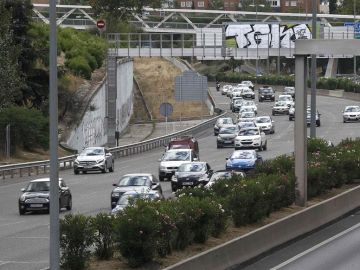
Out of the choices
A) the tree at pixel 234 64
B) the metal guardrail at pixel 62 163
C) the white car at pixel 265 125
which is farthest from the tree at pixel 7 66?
the tree at pixel 234 64

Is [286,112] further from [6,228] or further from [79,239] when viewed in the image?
[79,239]

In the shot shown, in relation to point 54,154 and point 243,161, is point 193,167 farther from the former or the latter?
point 54,154

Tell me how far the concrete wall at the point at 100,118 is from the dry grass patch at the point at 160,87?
317 inches

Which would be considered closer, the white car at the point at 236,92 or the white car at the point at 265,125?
the white car at the point at 265,125

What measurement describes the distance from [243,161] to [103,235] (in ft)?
98.3

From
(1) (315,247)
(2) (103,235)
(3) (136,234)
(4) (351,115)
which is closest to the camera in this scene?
(3) (136,234)

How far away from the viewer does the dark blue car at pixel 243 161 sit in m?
47.4

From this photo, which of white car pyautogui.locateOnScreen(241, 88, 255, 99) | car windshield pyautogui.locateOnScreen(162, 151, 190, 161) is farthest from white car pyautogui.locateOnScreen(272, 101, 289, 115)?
car windshield pyautogui.locateOnScreen(162, 151, 190, 161)

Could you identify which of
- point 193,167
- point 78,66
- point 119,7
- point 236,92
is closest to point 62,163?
point 193,167

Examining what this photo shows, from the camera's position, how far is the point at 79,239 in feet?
57.9

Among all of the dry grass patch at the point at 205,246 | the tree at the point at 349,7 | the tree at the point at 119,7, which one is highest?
the tree at the point at 349,7

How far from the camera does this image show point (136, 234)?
58.6ft

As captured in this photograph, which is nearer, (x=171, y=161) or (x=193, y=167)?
(x=193, y=167)

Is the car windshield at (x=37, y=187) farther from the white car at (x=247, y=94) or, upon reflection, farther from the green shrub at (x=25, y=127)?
the white car at (x=247, y=94)
